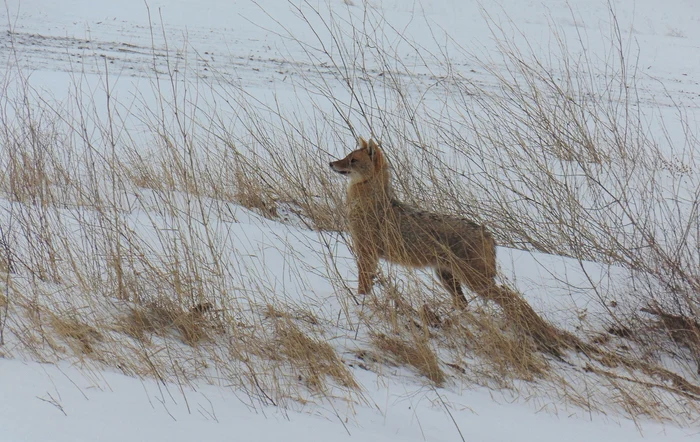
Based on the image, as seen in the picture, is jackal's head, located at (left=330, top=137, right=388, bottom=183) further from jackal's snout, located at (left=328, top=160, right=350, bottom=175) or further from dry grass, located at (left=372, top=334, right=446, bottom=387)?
dry grass, located at (left=372, top=334, right=446, bottom=387)

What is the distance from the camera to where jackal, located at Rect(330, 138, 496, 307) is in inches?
164

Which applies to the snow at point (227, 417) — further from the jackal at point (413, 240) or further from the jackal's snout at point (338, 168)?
the jackal's snout at point (338, 168)

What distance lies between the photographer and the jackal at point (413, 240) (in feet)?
13.6

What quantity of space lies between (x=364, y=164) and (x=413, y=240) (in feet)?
2.86

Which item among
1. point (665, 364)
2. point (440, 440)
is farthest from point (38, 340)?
point (665, 364)

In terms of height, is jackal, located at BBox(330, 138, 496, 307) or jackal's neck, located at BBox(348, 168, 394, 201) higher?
jackal's neck, located at BBox(348, 168, 394, 201)

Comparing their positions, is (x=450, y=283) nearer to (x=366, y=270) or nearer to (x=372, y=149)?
(x=366, y=270)

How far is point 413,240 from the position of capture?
4465 millimetres

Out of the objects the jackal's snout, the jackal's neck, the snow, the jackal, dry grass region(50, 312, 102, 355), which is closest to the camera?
the snow

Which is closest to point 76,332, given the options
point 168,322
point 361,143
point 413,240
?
point 168,322

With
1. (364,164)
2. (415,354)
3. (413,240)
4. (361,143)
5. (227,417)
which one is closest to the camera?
(227,417)

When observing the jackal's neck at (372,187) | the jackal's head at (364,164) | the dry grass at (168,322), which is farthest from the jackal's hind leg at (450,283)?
the dry grass at (168,322)

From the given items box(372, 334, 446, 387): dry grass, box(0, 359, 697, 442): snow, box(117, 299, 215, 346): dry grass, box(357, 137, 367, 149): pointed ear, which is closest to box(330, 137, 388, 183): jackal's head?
box(357, 137, 367, 149): pointed ear

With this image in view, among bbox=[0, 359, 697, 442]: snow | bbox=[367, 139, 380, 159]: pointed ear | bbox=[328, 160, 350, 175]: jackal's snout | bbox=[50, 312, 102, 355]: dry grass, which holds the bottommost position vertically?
bbox=[0, 359, 697, 442]: snow
